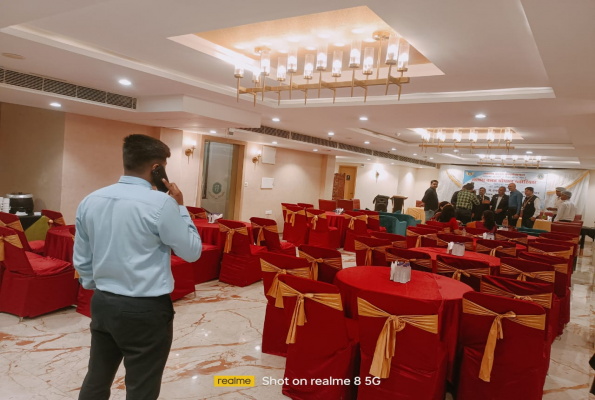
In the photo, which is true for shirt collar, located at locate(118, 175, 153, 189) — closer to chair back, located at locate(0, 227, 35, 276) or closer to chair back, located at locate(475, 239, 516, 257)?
chair back, located at locate(0, 227, 35, 276)

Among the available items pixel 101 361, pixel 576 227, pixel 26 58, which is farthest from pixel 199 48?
pixel 576 227

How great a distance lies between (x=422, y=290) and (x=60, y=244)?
147 inches

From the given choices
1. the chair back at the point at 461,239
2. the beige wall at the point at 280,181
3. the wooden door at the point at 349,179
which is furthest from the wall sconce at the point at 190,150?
the wooden door at the point at 349,179

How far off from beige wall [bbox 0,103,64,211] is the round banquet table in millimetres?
2545

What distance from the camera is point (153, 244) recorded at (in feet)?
5.38

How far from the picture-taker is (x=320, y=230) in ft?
26.9

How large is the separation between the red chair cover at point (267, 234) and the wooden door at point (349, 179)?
12492 mm

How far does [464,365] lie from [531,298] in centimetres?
72

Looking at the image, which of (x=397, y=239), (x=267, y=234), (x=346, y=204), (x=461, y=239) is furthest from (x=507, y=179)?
(x=267, y=234)

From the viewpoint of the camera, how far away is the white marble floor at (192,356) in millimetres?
2756

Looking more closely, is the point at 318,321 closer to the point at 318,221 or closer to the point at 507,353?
the point at 507,353

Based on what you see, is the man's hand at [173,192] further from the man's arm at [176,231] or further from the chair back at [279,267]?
the chair back at [279,267]

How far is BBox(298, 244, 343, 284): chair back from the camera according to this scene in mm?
3492

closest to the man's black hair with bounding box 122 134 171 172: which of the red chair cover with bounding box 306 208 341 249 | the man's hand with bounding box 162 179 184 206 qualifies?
the man's hand with bounding box 162 179 184 206
